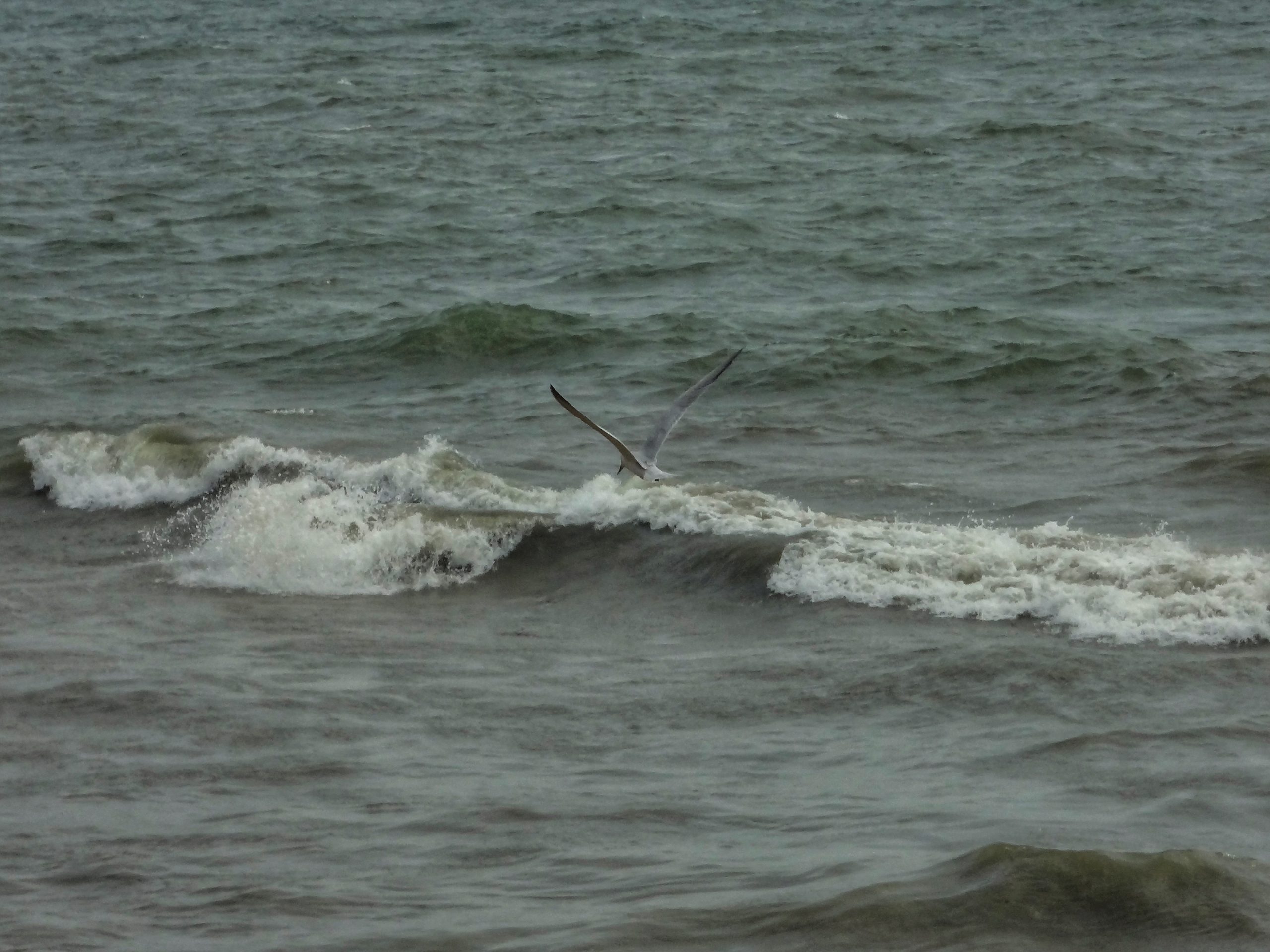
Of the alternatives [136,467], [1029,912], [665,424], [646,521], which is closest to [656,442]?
[665,424]

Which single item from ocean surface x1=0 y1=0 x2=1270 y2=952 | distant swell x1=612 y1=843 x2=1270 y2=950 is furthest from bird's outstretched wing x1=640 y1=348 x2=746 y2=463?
distant swell x1=612 y1=843 x2=1270 y2=950

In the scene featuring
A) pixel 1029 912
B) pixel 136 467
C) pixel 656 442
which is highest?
pixel 656 442

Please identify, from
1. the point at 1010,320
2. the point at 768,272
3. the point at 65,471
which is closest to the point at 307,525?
the point at 65,471

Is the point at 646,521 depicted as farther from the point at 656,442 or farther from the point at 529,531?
the point at 656,442

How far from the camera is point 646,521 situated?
40.3 feet

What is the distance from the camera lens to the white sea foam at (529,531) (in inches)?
398

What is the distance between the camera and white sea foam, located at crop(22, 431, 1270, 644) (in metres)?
10.1

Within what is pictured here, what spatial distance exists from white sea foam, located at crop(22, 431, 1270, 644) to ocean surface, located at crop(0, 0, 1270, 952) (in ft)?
0.14

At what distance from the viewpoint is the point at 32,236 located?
902 inches

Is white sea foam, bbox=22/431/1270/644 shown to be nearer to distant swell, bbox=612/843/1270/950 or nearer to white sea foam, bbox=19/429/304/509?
white sea foam, bbox=19/429/304/509

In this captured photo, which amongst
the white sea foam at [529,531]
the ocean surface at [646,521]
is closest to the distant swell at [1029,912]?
the ocean surface at [646,521]

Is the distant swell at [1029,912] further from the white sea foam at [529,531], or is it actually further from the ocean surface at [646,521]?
the white sea foam at [529,531]

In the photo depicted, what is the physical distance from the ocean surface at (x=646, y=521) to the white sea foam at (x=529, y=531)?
41mm

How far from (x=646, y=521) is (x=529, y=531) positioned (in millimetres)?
751
